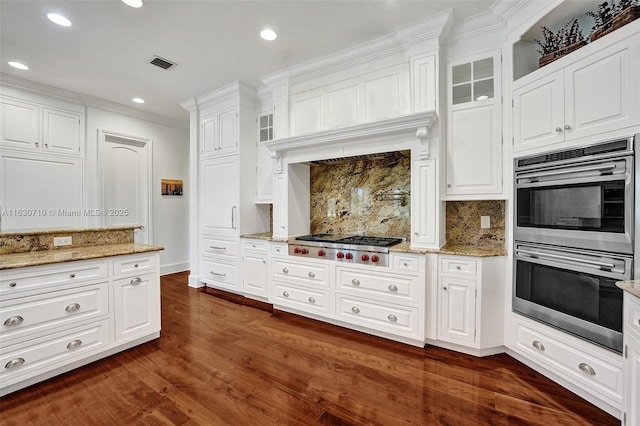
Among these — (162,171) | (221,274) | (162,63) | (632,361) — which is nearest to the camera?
(632,361)

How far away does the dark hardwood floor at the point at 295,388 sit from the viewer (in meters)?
1.69

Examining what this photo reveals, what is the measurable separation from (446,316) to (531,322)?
61 cm

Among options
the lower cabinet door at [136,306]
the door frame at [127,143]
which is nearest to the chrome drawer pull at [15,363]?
the lower cabinet door at [136,306]

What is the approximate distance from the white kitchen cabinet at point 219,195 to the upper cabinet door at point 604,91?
3.62 metres

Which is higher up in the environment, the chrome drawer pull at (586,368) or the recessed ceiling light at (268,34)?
the recessed ceiling light at (268,34)

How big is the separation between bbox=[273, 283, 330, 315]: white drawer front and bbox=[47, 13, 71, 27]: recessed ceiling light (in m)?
3.30

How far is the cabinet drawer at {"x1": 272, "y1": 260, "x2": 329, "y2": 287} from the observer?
120 inches

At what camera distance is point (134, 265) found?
97.9 inches

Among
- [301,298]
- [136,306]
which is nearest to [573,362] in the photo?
[301,298]

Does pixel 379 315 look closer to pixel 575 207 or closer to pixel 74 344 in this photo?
pixel 575 207

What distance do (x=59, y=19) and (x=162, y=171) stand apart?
303cm

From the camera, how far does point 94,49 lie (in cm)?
298

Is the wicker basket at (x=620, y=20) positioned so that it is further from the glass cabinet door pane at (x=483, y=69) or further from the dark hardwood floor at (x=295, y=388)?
the dark hardwood floor at (x=295, y=388)

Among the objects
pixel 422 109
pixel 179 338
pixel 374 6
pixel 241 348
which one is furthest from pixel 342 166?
pixel 179 338
